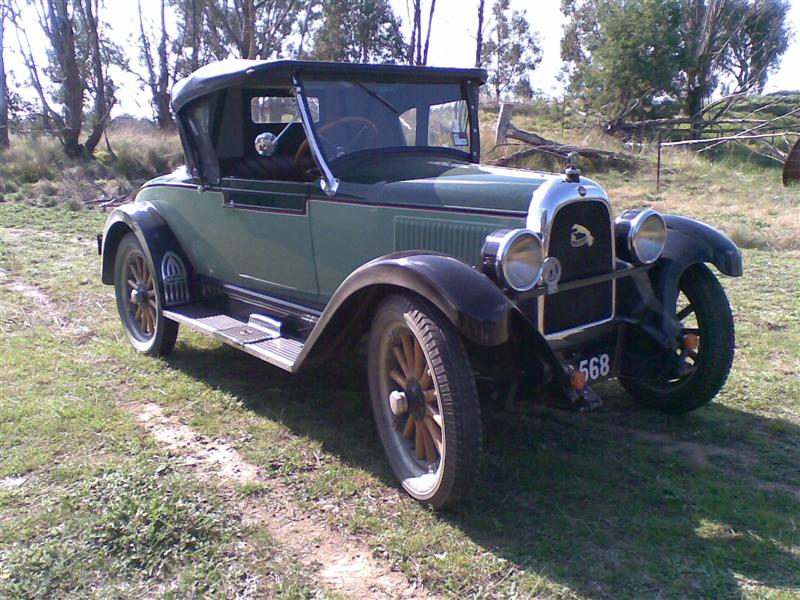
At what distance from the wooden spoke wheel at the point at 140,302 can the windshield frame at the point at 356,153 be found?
1.69m

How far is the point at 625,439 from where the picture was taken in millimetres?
4004

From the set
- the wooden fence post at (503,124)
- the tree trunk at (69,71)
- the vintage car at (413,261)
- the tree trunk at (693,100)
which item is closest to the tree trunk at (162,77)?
the tree trunk at (69,71)

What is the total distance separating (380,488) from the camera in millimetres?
3496

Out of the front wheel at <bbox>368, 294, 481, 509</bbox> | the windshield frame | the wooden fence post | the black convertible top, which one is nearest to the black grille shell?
the front wheel at <bbox>368, 294, 481, 509</bbox>

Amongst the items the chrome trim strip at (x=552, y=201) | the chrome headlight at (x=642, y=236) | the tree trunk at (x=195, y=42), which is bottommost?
the chrome headlight at (x=642, y=236)

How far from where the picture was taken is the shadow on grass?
283cm

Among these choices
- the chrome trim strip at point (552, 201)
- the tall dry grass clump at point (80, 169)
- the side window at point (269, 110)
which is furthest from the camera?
the tall dry grass clump at point (80, 169)

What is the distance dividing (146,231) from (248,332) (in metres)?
1.31

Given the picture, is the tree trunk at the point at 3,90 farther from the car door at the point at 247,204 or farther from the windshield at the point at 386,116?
the windshield at the point at 386,116

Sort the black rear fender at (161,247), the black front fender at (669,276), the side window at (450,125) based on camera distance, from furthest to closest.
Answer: the black rear fender at (161,247), the side window at (450,125), the black front fender at (669,276)

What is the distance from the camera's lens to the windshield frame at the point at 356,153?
163 inches

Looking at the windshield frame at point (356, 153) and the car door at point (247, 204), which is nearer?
the windshield frame at point (356, 153)

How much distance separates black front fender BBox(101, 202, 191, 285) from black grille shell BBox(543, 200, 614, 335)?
282 cm

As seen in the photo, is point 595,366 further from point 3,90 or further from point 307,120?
point 3,90
